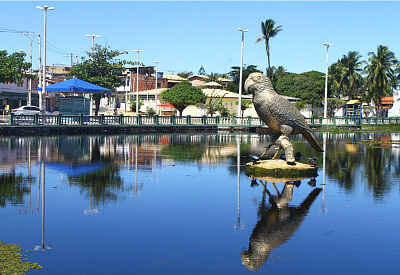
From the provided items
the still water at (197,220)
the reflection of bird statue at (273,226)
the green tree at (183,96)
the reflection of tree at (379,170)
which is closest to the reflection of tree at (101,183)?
the still water at (197,220)

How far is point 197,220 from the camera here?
964 cm

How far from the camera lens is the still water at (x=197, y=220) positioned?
725cm

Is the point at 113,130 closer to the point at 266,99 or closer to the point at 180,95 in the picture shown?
the point at 180,95

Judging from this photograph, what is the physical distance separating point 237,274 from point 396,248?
270 cm

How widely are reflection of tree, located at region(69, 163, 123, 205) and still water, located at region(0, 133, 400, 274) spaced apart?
1.1 inches

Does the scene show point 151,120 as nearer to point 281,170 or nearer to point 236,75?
point 281,170

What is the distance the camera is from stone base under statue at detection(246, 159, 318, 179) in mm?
15352

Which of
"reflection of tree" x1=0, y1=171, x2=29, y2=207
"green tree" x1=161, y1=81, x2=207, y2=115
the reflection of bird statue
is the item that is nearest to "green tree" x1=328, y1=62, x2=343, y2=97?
"green tree" x1=161, y1=81, x2=207, y2=115

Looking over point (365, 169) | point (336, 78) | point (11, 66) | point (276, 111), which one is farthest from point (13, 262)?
point (336, 78)

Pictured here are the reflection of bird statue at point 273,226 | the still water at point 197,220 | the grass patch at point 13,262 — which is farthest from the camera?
the reflection of bird statue at point 273,226

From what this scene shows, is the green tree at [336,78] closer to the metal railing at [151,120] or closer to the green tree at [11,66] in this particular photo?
the metal railing at [151,120]

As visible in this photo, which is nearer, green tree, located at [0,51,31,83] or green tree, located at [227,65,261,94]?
green tree, located at [0,51,31,83]

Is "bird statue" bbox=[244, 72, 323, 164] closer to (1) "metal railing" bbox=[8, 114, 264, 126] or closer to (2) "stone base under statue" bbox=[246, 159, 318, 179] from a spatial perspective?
(2) "stone base under statue" bbox=[246, 159, 318, 179]

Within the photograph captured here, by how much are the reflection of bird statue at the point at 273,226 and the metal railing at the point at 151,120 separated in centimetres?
2892
